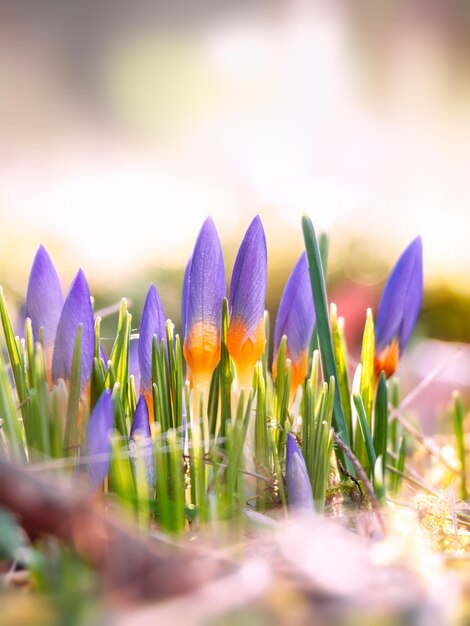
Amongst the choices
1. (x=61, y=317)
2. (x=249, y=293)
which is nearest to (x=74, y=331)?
(x=61, y=317)

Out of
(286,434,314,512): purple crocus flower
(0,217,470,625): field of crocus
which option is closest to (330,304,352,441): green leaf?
(0,217,470,625): field of crocus

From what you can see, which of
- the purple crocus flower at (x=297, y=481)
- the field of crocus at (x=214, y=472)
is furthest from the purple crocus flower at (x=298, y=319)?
the purple crocus flower at (x=297, y=481)

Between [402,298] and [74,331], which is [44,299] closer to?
[74,331]

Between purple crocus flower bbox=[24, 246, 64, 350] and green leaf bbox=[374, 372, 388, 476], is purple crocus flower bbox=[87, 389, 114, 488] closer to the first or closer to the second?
purple crocus flower bbox=[24, 246, 64, 350]

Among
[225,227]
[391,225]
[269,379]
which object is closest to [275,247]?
[225,227]

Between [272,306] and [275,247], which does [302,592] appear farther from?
[275,247]

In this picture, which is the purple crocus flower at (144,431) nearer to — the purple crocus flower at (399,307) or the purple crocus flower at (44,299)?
the purple crocus flower at (44,299)
